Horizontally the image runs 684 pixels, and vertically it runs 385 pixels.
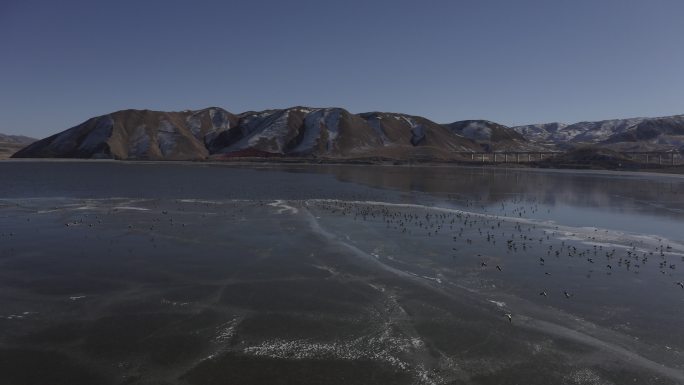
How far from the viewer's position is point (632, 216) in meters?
42.2

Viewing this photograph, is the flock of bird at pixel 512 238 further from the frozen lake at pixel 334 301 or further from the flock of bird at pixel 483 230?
the frozen lake at pixel 334 301

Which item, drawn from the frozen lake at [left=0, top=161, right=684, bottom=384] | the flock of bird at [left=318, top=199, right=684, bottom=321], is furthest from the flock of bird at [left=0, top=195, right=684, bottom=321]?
the frozen lake at [left=0, top=161, right=684, bottom=384]

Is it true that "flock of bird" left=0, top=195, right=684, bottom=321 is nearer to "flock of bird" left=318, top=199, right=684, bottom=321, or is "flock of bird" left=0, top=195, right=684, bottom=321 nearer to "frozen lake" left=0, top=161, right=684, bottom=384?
"flock of bird" left=318, top=199, right=684, bottom=321

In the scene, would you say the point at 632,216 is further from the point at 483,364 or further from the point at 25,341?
the point at 25,341

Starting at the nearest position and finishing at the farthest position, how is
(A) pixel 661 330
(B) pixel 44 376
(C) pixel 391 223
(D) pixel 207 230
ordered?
(B) pixel 44 376
(A) pixel 661 330
(D) pixel 207 230
(C) pixel 391 223

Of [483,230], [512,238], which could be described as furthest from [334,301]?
[483,230]

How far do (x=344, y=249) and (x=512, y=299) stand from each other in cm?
1007

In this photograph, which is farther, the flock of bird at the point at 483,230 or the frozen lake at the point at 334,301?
the flock of bird at the point at 483,230

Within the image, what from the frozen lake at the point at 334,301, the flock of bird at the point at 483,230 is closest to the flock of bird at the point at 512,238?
the flock of bird at the point at 483,230

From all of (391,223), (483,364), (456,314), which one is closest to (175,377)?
(483,364)

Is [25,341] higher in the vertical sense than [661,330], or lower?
higher

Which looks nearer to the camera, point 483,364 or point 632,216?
point 483,364

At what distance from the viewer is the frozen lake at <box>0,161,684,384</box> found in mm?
12250

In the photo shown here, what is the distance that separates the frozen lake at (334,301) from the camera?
12.2m
